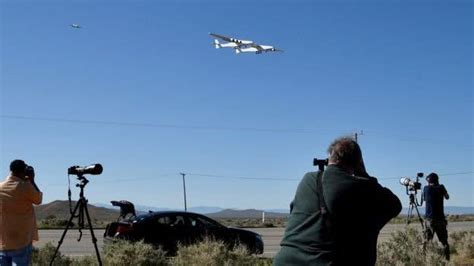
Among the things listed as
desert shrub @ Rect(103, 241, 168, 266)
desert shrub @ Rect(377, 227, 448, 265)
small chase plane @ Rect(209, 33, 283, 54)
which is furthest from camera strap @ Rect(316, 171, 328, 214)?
small chase plane @ Rect(209, 33, 283, 54)

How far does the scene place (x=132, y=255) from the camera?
11539mm

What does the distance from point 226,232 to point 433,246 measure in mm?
7287

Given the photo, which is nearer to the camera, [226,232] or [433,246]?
[433,246]

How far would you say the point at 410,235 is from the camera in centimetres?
1047

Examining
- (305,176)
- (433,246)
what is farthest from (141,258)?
(305,176)

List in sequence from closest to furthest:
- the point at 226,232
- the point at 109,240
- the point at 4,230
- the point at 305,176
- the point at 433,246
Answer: the point at 305,176 → the point at 4,230 → the point at 433,246 → the point at 109,240 → the point at 226,232

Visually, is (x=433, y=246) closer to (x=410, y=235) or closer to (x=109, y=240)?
(x=410, y=235)

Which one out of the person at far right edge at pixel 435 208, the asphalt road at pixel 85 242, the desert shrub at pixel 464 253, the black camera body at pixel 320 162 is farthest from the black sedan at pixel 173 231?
the black camera body at pixel 320 162

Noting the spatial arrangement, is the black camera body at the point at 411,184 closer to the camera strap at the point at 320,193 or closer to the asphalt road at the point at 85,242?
the asphalt road at the point at 85,242

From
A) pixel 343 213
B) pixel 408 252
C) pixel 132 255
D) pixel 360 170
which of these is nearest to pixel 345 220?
pixel 343 213

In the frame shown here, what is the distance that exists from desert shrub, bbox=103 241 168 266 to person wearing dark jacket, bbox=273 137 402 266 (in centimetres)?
725

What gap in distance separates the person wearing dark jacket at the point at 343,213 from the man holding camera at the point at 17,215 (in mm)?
3858

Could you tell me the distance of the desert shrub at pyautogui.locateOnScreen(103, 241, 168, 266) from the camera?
11406 millimetres

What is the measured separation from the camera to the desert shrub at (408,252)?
30.6 ft
